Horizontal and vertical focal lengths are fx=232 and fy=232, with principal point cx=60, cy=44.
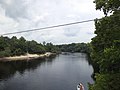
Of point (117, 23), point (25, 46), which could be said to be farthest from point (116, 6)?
point (25, 46)

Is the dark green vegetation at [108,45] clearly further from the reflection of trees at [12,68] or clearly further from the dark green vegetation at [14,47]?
the dark green vegetation at [14,47]

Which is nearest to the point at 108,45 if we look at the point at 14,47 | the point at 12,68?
the point at 12,68

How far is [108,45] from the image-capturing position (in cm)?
1534

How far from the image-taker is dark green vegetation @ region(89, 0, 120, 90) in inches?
530

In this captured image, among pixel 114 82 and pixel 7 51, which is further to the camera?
pixel 7 51

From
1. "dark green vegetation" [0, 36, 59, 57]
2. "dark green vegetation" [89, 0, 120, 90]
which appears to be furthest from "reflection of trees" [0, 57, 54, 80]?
"dark green vegetation" [89, 0, 120, 90]

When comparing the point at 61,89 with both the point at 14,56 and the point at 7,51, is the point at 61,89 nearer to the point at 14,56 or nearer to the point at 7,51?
the point at 7,51

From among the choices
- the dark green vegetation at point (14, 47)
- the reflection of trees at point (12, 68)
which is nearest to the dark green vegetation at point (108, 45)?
the reflection of trees at point (12, 68)

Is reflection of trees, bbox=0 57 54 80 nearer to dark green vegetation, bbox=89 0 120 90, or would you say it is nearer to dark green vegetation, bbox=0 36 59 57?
dark green vegetation, bbox=0 36 59 57

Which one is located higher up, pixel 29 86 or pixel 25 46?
pixel 25 46

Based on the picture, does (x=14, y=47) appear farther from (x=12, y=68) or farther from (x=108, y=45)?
(x=108, y=45)

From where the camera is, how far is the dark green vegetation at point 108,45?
13.5 meters

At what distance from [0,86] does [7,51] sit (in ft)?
297

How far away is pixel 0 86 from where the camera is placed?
52812 millimetres
